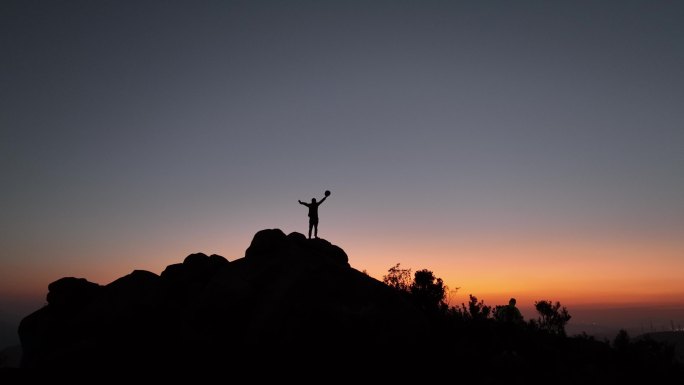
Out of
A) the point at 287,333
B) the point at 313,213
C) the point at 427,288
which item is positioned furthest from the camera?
the point at 427,288

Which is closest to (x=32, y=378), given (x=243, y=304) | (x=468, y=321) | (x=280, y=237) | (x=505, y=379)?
(x=243, y=304)

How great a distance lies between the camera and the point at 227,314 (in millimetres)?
16609

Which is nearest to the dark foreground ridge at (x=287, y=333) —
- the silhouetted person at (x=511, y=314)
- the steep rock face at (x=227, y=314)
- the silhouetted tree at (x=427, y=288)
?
the steep rock face at (x=227, y=314)

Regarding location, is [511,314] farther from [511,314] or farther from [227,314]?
[227,314]

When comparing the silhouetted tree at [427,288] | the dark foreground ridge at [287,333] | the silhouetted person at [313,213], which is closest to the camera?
the dark foreground ridge at [287,333]

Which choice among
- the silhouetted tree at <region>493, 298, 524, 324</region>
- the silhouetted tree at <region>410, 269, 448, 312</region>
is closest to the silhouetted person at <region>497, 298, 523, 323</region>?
the silhouetted tree at <region>493, 298, 524, 324</region>

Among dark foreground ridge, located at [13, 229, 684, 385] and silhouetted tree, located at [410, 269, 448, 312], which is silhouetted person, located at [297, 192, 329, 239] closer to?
dark foreground ridge, located at [13, 229, 684, 385]

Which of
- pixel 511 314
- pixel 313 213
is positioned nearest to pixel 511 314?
pixel 511 314

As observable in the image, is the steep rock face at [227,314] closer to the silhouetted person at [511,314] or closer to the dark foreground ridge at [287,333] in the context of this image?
the dark foreground ridge at [287,333]

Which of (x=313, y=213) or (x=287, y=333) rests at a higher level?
(x=313, y=213)

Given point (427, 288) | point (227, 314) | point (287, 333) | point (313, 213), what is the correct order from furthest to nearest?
point (427, 288)
point (313, 213)
point (227, 314)
point (287, 333)

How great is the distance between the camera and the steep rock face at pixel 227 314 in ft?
49.4

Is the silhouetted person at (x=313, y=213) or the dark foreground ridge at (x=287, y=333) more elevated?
the silhouetted person at (x=313, y=213)

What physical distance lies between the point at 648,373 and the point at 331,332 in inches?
548
